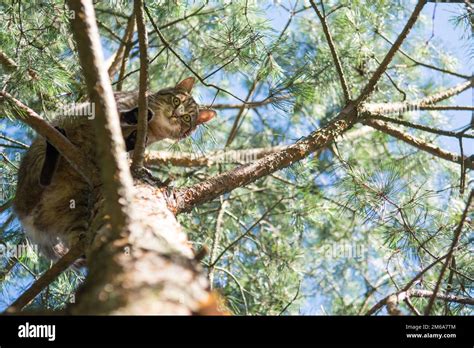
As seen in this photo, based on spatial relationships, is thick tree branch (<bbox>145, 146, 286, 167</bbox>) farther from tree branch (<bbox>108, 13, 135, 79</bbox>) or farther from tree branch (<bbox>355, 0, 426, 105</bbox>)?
tree branch (<bbox>355, 0, 426, 105</bbox>)

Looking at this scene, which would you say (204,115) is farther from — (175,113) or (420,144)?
(420,144)

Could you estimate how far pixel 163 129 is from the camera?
3500 millimetres

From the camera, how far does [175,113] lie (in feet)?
11.9

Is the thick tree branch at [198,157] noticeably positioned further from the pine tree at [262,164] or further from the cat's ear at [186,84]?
the cat's ear at [186,84]

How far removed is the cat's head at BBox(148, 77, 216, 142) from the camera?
137 inches

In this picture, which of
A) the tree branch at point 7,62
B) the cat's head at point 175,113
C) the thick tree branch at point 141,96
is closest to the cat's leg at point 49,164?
the tree branch at point 7,62

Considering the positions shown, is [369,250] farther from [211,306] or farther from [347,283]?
[211,306]

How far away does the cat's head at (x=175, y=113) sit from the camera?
3480 mm

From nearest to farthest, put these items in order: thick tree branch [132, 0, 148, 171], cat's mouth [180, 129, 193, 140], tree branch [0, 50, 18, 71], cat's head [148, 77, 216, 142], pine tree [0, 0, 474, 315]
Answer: pine tree [0, 0, 474, 315] < thick tree branch [132, 0, 148, 171] < tree branch [0, 50, 18, 71] < cat's head [148, 77, 216, 142] < cat's mouth [180, 129, 193, 140]

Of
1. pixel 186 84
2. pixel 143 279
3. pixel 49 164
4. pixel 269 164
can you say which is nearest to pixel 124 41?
pixel 186 84

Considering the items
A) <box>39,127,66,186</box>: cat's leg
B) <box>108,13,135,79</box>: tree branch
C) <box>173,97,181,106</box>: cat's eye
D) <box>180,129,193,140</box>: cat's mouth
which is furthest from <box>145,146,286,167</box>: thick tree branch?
<box>39,127,66,186</box>: cat's leg

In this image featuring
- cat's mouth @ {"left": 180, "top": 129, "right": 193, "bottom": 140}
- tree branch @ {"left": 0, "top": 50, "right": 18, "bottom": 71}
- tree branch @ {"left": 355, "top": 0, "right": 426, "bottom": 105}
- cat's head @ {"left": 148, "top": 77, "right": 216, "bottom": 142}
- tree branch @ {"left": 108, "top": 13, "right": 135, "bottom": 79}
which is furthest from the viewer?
tree branch @ {"left": 108, "top": 13, "right": 135, "bottom": 79}
